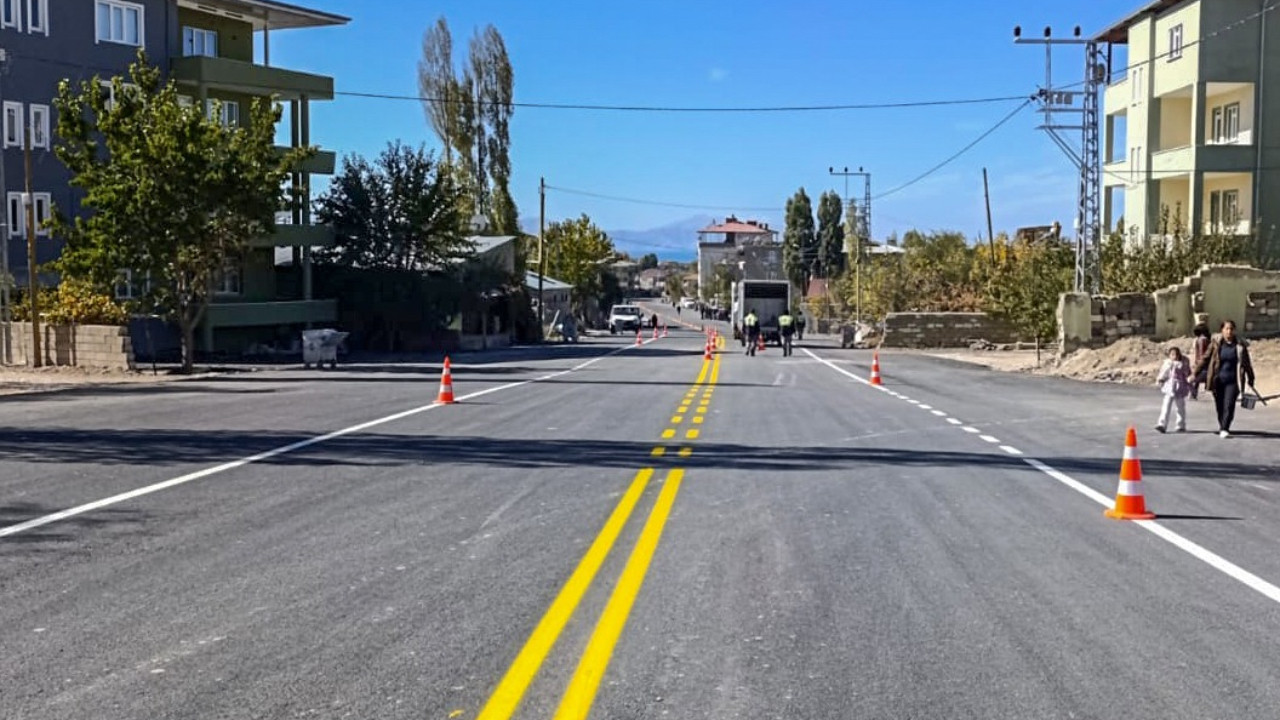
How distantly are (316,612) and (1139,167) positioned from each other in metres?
47.0

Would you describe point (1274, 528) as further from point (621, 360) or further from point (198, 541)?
point (621, 360)

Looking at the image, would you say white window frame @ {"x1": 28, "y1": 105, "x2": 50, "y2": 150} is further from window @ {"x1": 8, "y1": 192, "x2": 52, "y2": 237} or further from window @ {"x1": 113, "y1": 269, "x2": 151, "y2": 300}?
window @ {"x1": 113, "y1": 269, "x2": 151, "y2": 300}

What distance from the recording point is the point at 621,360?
43.7 metres

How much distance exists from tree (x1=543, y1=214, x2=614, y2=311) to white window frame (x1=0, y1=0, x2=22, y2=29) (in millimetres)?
60284

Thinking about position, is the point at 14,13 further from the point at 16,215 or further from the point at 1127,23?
the point at 1127,23

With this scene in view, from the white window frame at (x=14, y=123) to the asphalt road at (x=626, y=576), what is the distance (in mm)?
25042

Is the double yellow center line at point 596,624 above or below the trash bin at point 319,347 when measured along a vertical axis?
below

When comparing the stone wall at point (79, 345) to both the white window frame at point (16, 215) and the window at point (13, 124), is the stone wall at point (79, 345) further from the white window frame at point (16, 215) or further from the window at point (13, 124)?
the window at point (13, 124)

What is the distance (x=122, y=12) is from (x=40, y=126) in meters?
5.01

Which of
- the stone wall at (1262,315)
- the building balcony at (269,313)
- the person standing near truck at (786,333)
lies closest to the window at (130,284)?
the building balcony at (269,313)

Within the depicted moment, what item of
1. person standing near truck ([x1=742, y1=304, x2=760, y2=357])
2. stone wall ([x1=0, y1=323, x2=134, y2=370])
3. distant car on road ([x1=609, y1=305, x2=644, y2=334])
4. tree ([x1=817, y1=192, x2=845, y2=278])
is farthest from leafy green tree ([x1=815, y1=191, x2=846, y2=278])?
stone wall ([x1=0, y1=323, x2=134, y2=370])

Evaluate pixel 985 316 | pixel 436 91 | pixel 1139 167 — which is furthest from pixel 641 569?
pixel 436 91

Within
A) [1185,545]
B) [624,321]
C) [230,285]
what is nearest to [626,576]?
[1185,545]

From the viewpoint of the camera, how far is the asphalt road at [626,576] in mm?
5637
